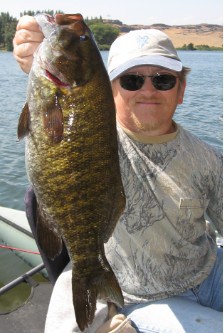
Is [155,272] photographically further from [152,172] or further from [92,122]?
[92,122]

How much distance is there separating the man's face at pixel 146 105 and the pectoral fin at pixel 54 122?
3.13ft

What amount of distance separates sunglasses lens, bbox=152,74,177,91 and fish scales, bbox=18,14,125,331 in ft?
2.80

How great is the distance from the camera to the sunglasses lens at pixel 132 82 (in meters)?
2.83

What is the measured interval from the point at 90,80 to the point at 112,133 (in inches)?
10.5

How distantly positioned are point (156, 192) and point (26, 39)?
1.25 meters

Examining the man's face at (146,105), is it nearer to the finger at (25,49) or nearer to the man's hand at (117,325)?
the finger at (25,49)

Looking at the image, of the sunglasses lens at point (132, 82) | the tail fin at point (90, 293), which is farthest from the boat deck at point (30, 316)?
the sunglasses lens at point (132, 82)

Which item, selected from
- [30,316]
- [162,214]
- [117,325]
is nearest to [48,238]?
[117,325]

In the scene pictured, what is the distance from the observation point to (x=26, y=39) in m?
2.26

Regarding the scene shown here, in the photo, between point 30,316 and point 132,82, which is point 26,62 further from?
point 30,316

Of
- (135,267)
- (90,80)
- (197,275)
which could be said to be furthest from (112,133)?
(197,275)

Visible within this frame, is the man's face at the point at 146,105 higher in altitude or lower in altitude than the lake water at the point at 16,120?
higher

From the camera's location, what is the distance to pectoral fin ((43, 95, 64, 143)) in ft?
6.40

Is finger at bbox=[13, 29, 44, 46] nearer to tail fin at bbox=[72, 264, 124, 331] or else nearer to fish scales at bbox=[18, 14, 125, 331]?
fish scales at bbox=[18, 14, 125, 331]
